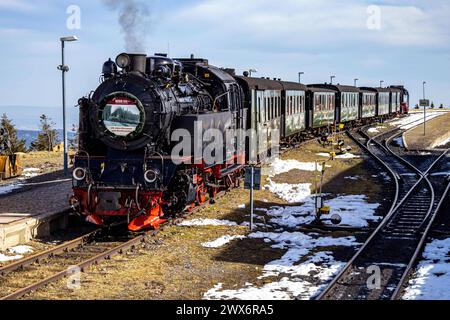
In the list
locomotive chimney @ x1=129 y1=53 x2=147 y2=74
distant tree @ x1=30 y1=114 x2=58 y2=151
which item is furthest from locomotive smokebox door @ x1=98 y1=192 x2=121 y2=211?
distant tree @ x1=30 y1=114 x2=58 y2=151

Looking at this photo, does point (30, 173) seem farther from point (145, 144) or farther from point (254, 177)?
point (254, 177)

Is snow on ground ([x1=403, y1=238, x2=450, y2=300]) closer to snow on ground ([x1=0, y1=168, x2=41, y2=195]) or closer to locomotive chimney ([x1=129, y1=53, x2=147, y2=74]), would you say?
locomotive chimney ([x1=129, y1=53, x2=147, y2=74])

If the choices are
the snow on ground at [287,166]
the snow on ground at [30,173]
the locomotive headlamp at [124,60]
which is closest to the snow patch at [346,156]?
the snow on ground at [287,166]

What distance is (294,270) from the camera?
34.1ft

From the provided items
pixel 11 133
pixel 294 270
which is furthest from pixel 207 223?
pixel 11 133

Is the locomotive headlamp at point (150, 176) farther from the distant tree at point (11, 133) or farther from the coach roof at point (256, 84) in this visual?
the distant tree at point (11, 133)

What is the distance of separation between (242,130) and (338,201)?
375 centimetres

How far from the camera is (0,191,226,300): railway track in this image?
927 centimetres

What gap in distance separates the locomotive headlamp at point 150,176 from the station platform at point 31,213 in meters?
2.59

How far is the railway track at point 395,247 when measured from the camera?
30.4 feet

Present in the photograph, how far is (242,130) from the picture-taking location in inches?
711

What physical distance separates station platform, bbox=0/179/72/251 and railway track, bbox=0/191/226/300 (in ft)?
3.74

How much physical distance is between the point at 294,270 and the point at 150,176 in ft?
12.9

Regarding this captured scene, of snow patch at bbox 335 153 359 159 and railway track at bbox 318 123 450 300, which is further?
snow patch at bbox 335 153 359 159
